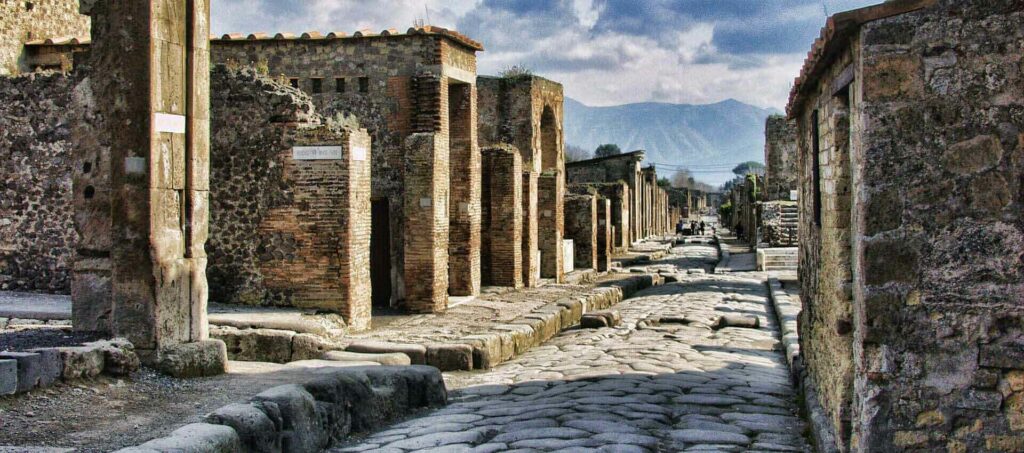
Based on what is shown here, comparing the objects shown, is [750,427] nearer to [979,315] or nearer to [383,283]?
[979,315]

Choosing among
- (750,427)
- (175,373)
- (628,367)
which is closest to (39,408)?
(175,373)

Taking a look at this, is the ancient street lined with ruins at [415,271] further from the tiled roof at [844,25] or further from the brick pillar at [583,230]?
the brick pillar at [583,230]

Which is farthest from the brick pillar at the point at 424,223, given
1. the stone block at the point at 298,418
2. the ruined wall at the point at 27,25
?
the stone block at the point at 298,418

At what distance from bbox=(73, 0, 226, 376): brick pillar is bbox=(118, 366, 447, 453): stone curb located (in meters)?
1.22

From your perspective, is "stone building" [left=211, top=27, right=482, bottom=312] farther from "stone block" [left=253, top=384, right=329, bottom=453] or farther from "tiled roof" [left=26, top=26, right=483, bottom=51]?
"stone block" [left=253, top=384, right=329, bottom=453]

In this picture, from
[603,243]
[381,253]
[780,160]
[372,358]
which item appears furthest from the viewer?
[780,160]

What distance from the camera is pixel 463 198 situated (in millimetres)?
17125

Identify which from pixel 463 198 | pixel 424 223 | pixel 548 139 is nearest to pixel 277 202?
pixel 424 223

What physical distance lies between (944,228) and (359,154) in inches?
344

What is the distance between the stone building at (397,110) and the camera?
1541 centimetres

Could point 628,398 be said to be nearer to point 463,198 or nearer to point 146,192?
point 146,192

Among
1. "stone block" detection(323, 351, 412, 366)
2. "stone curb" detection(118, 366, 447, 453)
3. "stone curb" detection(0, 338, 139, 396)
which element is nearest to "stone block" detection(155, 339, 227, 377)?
"stone curb" detection(0, 338, 139, 396)

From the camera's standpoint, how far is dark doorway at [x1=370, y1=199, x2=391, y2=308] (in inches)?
640

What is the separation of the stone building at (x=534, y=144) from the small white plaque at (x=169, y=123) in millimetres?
12318
